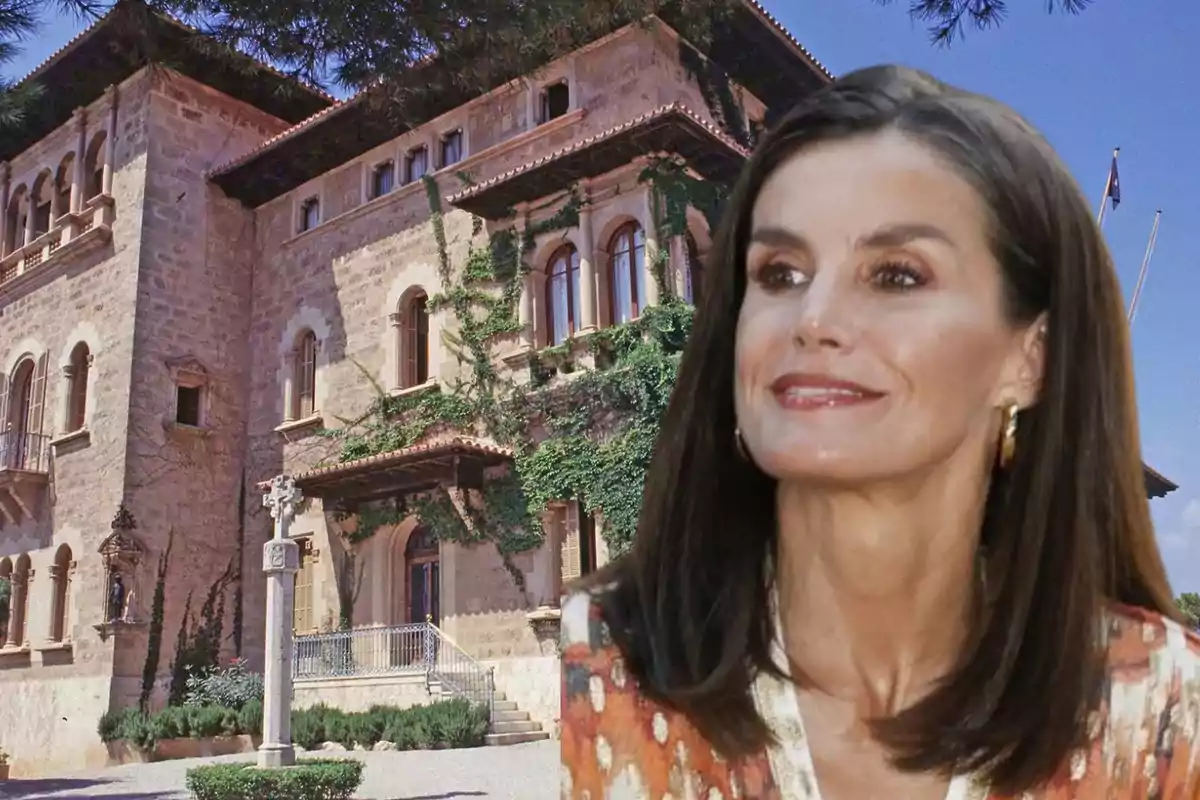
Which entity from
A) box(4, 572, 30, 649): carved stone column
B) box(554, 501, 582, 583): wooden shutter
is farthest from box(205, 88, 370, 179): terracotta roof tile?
box(4, 572, 30, 649): carved stone column

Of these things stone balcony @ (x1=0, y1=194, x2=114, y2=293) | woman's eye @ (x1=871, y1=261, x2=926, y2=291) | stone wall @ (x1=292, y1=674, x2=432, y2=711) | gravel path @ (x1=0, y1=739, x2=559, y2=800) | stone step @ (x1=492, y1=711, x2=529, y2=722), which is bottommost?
gravel path @ (x1=0, y1=739, x2=559, y2=800)

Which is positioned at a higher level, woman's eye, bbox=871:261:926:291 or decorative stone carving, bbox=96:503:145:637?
decorative stone carving, bbox=96:503:145:637

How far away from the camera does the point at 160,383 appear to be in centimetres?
1814

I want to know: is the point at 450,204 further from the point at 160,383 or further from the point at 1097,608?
the point at 1097,608

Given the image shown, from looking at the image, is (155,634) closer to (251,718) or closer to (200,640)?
(200,640)

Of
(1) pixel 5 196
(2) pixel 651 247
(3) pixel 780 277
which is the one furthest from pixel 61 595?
(3) pixel 780 277

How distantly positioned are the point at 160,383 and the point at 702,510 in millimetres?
18543

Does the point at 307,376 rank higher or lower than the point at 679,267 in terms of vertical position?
higher

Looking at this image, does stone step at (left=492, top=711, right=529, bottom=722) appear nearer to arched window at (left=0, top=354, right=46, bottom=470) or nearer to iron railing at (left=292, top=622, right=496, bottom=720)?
iron railing at (left=292, top=622, right=496, bottom=720)

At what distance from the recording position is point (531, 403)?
1536 cm

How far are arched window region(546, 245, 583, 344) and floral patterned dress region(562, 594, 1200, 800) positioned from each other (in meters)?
14.0

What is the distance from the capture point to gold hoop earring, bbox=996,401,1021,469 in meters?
1.18

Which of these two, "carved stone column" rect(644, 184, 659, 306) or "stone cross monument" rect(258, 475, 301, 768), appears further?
"carved stone column" rect(644, 184, 659, 306)

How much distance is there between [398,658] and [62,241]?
10.9 metres
